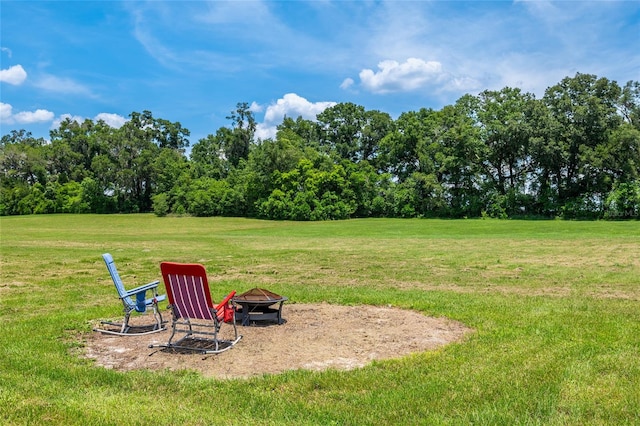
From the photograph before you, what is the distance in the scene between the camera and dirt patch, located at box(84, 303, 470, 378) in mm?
6055

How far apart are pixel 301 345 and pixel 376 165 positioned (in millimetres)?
65417

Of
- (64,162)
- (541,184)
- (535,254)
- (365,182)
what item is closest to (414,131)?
(365,182)

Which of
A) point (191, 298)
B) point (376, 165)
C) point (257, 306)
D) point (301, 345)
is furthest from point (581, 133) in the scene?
point (191, 298)

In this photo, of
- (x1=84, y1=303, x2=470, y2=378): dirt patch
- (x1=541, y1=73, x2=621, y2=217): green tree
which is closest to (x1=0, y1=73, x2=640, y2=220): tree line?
(x1=541, y1=73, x2=621, y2=217): green tree

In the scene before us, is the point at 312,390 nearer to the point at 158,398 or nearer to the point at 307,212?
the point at 158,398

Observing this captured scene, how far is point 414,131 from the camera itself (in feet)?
213

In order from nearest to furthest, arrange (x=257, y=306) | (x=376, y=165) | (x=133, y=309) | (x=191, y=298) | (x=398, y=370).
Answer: (x=398, y=370), (x=191, y=298), (x=133, y=309), (x=257, y=306), (x=376, y=165)

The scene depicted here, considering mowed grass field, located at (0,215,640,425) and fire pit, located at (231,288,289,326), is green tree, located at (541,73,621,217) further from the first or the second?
fire pit, located at (231,288,289,326)

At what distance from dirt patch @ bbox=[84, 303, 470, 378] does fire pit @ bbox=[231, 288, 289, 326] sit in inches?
5.7

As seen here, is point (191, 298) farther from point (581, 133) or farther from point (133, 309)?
point (581, 133)

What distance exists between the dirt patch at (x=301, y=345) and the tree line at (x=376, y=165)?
49.4 metres

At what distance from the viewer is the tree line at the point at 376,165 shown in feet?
172

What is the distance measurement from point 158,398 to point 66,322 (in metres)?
4.27

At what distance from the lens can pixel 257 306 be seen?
8.05m
